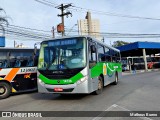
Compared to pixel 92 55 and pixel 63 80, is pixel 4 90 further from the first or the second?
pixel 92 55

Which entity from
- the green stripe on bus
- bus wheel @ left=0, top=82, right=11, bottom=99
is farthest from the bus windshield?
bus wheel @ left=0, top=82, right=11, bottom=99

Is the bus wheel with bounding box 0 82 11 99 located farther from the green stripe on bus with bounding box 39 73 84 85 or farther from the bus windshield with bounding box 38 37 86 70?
the green stripe on bus with bounding box 39 73 84 85

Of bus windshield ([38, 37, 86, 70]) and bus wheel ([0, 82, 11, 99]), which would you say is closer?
bus windshield ([38, 37, 86, 70])

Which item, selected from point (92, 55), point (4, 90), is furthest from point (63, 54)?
point (4, 90)

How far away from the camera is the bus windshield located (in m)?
9.22

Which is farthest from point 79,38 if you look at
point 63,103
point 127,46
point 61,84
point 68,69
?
point 127,46

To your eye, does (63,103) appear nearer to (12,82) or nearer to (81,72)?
(81,72)

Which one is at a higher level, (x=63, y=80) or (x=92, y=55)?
(x=92, y=55)

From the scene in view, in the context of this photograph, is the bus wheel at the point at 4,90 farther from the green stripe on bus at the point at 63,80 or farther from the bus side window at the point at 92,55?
the bus side window at the point at 92,55

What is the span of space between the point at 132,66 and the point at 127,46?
13.1ft

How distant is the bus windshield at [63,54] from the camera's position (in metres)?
9.22

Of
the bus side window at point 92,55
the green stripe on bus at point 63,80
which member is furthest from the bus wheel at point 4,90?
the bus side window at point 92,55

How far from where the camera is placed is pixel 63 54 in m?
9.47

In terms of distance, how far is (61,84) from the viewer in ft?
30.2
